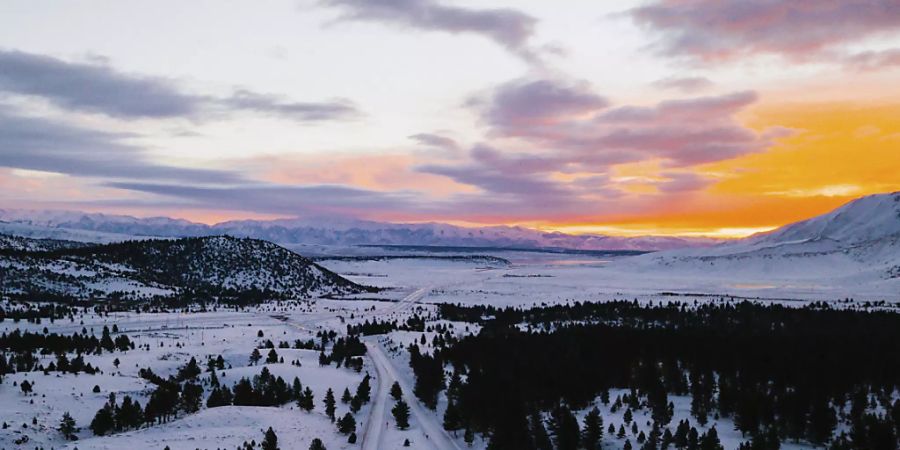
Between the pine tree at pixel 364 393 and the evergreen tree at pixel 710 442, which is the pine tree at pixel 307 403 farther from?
the evergreen tree at pixel 710 442

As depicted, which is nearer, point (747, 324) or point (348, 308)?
point (747, 324)

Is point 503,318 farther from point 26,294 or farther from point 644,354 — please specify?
point 26,294

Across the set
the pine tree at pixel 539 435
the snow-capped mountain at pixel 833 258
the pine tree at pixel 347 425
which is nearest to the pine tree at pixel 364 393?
the pine tree at pixel 347 425

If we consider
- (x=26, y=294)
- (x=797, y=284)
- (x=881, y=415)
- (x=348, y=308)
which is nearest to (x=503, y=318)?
(x=348, y=308)

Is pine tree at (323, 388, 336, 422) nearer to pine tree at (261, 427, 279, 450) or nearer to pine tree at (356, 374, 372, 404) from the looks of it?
pine tree at (356, 374, 372, 404)

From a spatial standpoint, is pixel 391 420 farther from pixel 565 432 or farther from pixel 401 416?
pixel 565 432

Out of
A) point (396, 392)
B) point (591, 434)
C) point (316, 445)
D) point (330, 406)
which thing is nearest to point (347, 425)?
point (330, 406)
